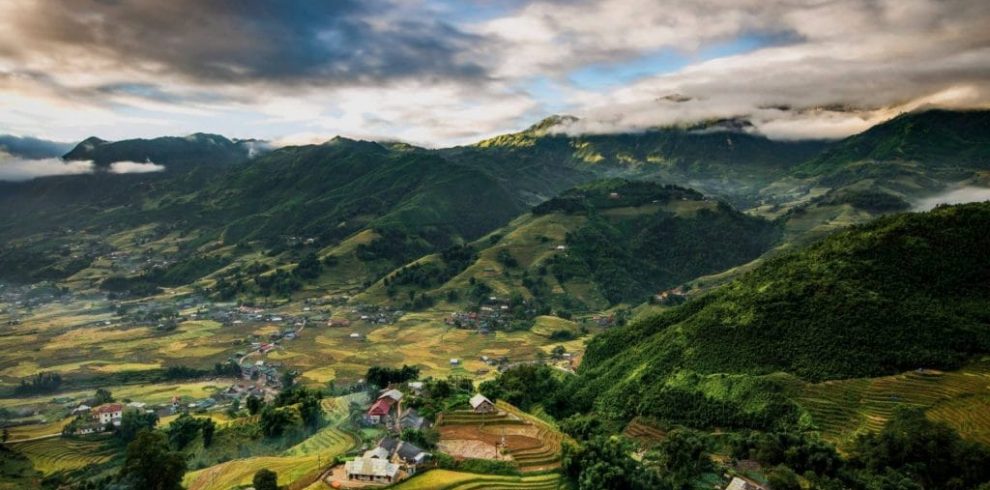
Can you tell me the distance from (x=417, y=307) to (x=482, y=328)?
25037mm

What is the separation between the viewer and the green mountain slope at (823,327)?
53312mm

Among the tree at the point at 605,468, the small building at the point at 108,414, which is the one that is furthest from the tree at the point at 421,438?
the small building at the point at 108,414

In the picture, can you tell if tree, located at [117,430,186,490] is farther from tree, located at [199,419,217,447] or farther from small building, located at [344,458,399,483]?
tree, located at [199,419,217,447]

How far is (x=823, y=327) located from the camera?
5797 cm

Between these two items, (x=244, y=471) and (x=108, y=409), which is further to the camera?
(x=108, y=409)

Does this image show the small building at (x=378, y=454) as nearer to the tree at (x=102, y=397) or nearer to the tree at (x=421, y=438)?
the tree at (x=421, y=438)

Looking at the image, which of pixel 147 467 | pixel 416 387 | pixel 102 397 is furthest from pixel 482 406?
pixel 102 397

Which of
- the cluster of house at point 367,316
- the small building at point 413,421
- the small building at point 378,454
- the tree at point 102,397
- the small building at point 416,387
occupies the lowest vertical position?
the cluster of house at point 367,316

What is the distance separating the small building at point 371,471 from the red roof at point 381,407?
51.4 ft

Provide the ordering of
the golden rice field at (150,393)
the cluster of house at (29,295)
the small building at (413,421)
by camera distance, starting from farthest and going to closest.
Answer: the cluster of house at (29,295)
the golden rice field at (150,393)
the small building at (413,421)

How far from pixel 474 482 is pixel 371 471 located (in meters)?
6.77

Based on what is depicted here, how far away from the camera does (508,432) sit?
48844mm

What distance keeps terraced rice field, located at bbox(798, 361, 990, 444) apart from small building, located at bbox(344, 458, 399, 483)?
3314 centimetres

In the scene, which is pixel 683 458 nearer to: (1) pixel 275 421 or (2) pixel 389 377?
(1) pixel 275 421
